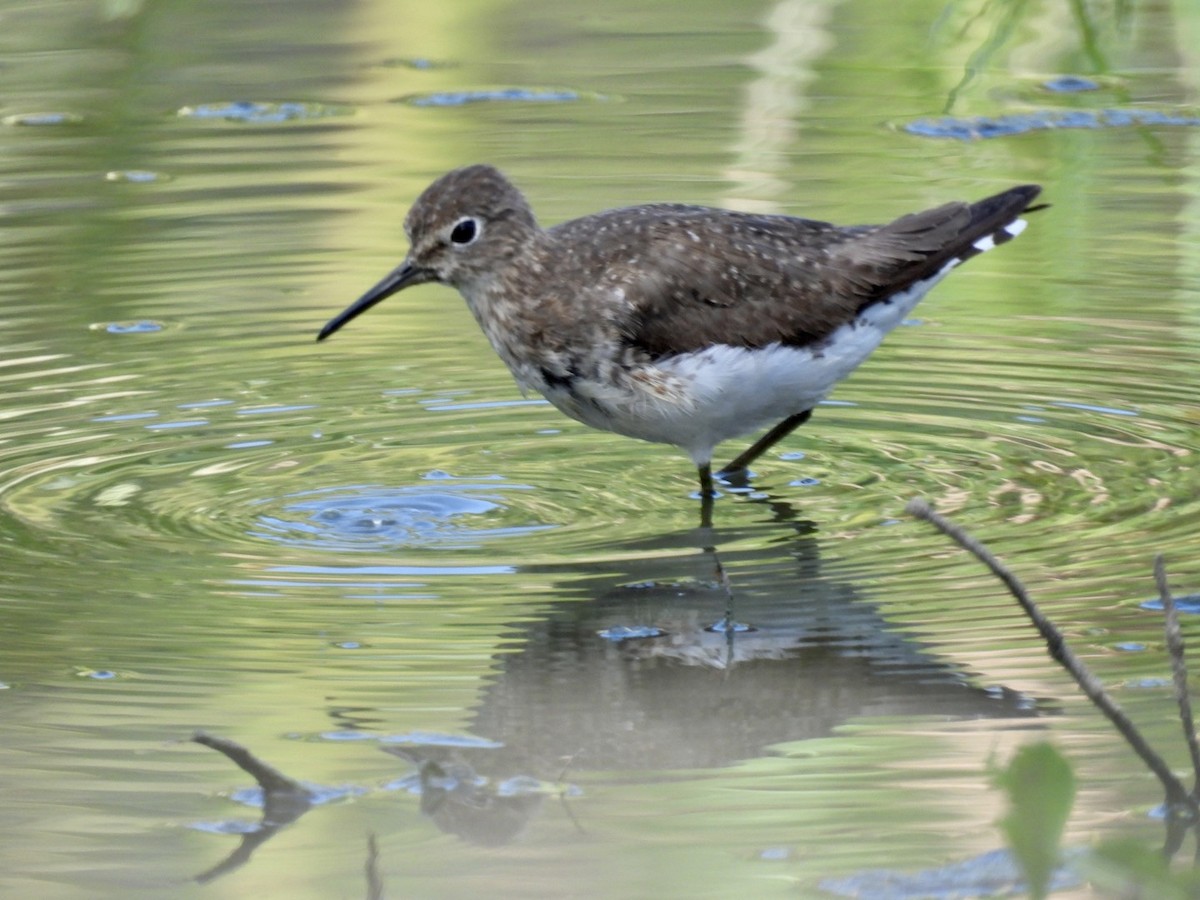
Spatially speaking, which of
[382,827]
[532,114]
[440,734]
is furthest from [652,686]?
[532,114]

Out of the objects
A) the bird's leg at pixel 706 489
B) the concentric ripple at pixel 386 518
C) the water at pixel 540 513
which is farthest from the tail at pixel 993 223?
the concentric ripple at pixel 386 518

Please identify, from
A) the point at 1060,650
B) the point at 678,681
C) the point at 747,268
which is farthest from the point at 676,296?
the point at 1060,650

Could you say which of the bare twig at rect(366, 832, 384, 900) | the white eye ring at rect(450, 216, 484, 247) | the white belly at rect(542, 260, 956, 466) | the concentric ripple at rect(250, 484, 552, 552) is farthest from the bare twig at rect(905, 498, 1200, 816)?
the white eye ring at rect(450, 216, 484, 247)

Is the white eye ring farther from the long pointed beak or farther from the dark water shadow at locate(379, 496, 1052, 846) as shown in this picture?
the dark water shadow at locate(379, 496, 1052, 846)

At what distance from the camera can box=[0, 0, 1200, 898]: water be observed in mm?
4246

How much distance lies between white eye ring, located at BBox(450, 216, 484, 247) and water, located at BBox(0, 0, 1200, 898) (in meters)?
0.76

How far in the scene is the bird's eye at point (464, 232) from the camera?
22.8 ft

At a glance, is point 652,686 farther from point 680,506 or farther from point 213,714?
point 680,506

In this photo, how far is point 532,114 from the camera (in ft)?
40.5

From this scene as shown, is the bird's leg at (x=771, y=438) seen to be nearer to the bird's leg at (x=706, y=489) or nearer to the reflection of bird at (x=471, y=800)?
the bird's leg at (x=706, y=489)

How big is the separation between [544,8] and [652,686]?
1056cm

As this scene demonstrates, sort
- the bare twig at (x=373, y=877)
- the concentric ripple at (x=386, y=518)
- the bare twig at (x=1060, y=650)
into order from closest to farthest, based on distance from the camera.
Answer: the bare twig at (x=1060, y=650)
the bare twig at (x=373, y=877)
the concentric ripple at (x=386, y=518)

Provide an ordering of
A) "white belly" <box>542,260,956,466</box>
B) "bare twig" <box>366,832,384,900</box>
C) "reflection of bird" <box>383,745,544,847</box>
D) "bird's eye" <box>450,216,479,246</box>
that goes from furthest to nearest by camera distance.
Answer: "bird's eye" <box>450,216,479,246</box> < "white belly" <box>542,260,956,466</box> < "reflection of bird" <box>383,745,544,847</box> < "bare twig" <box>366,832,384,900</box>

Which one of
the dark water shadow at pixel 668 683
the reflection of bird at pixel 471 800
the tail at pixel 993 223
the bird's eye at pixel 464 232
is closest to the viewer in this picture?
the reflection of bird at pixel 471 800
